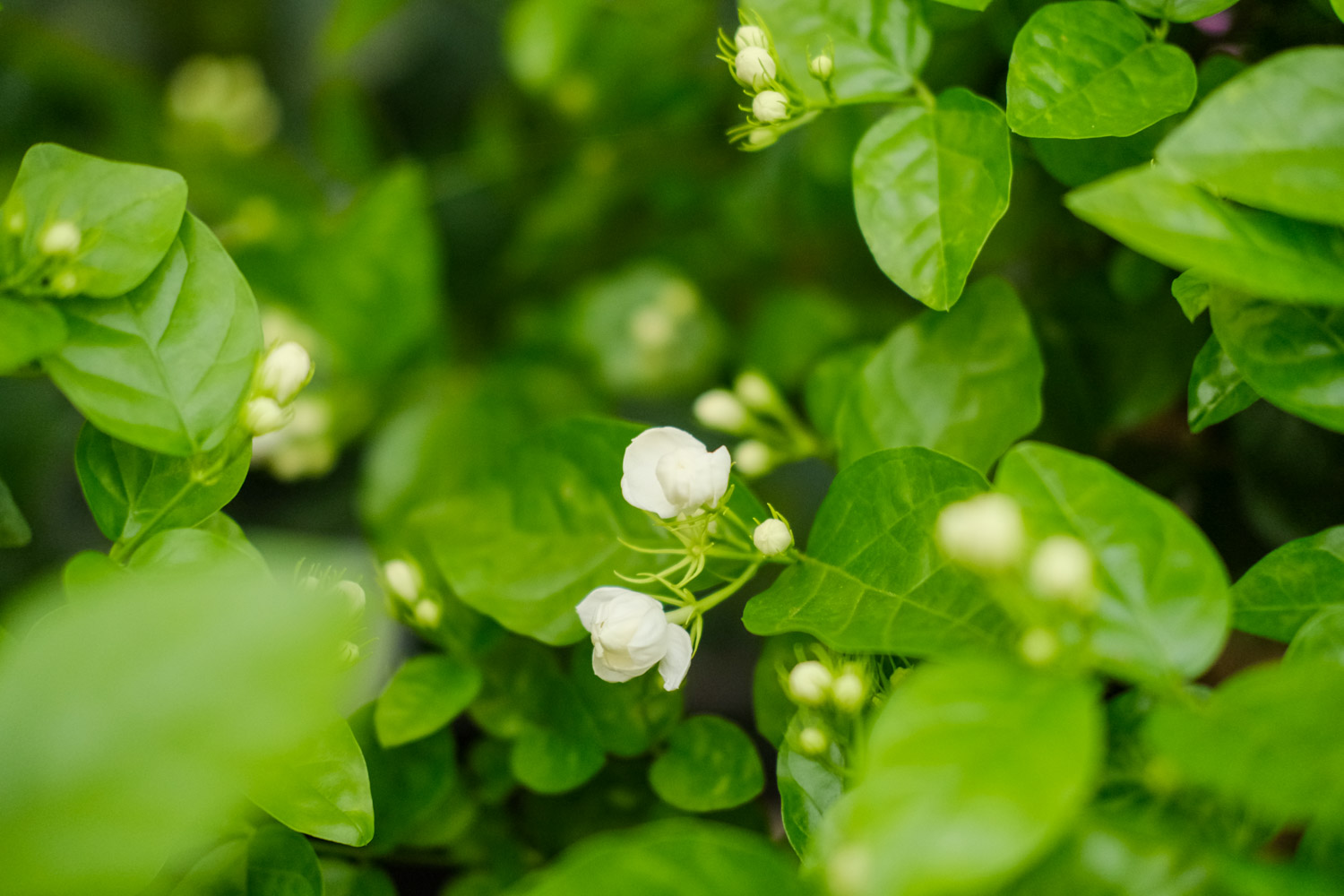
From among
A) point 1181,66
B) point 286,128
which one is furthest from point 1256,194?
point 286,128

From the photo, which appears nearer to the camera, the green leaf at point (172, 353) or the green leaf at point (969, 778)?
the green leaf at point (969, 778)

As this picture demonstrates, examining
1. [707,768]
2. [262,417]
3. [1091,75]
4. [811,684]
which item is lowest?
[707,768]

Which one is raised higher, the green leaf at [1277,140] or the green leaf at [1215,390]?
the green leaf at [1277,140]

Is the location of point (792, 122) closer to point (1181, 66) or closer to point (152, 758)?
point (1181, 66)

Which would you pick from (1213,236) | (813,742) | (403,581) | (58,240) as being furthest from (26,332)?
(1213,236)

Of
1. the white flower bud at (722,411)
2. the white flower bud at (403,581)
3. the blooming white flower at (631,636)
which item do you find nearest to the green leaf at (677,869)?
the blooming white flower at (631,636)

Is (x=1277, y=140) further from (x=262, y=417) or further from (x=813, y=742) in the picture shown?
(x=262, y=417)

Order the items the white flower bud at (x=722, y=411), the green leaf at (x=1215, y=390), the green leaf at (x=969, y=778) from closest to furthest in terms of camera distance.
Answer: the green leaf at (x=969, y=778), the green leaf at (x=1215, y=390), the white flower bud at (x=722, y=411)

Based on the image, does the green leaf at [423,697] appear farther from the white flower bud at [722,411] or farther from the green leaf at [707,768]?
the white flower bud at [722,411]
